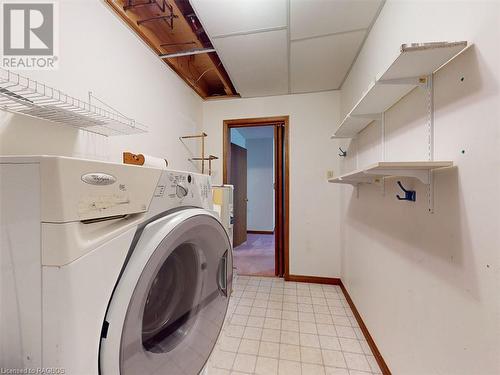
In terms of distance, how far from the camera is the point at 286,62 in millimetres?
1947

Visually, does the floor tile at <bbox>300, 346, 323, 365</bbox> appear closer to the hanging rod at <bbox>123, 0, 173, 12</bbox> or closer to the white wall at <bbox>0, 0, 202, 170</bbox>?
the white wall at <bbox>0, 0, 202, 170</bbox>

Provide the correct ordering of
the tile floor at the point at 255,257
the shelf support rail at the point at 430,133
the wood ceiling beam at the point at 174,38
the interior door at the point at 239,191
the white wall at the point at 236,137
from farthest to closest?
the white wall at the point at 236,137
the interior door at the point at 239,191
the tile floor at the point at 255,257
the wood ceiling beam at the point at 174,38
the shelf support rail at the point at 430,133

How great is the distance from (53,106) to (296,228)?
2295 millimetres

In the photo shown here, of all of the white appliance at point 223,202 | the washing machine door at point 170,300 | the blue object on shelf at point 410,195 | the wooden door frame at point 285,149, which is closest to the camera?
the washing machine door at point 170,300

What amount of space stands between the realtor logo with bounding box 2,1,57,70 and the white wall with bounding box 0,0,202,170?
0.12 ft

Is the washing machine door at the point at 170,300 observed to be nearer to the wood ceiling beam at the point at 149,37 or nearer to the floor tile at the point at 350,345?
the floor tile at the point at 350,345

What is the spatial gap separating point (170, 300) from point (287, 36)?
1821 millimetres

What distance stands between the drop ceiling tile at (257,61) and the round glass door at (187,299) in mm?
1468

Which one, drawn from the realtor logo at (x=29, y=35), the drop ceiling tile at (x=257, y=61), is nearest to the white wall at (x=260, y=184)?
the drop ceiling tile at (x=257, y=61)

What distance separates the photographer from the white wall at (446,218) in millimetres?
644

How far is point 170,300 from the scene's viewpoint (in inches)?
35.7

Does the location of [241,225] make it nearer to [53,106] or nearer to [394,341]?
[394,341]

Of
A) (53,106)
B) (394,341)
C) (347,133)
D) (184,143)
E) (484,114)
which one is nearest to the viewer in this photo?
(484,114)

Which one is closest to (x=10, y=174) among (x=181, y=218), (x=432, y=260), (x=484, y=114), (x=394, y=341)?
(x=181, y=218)
